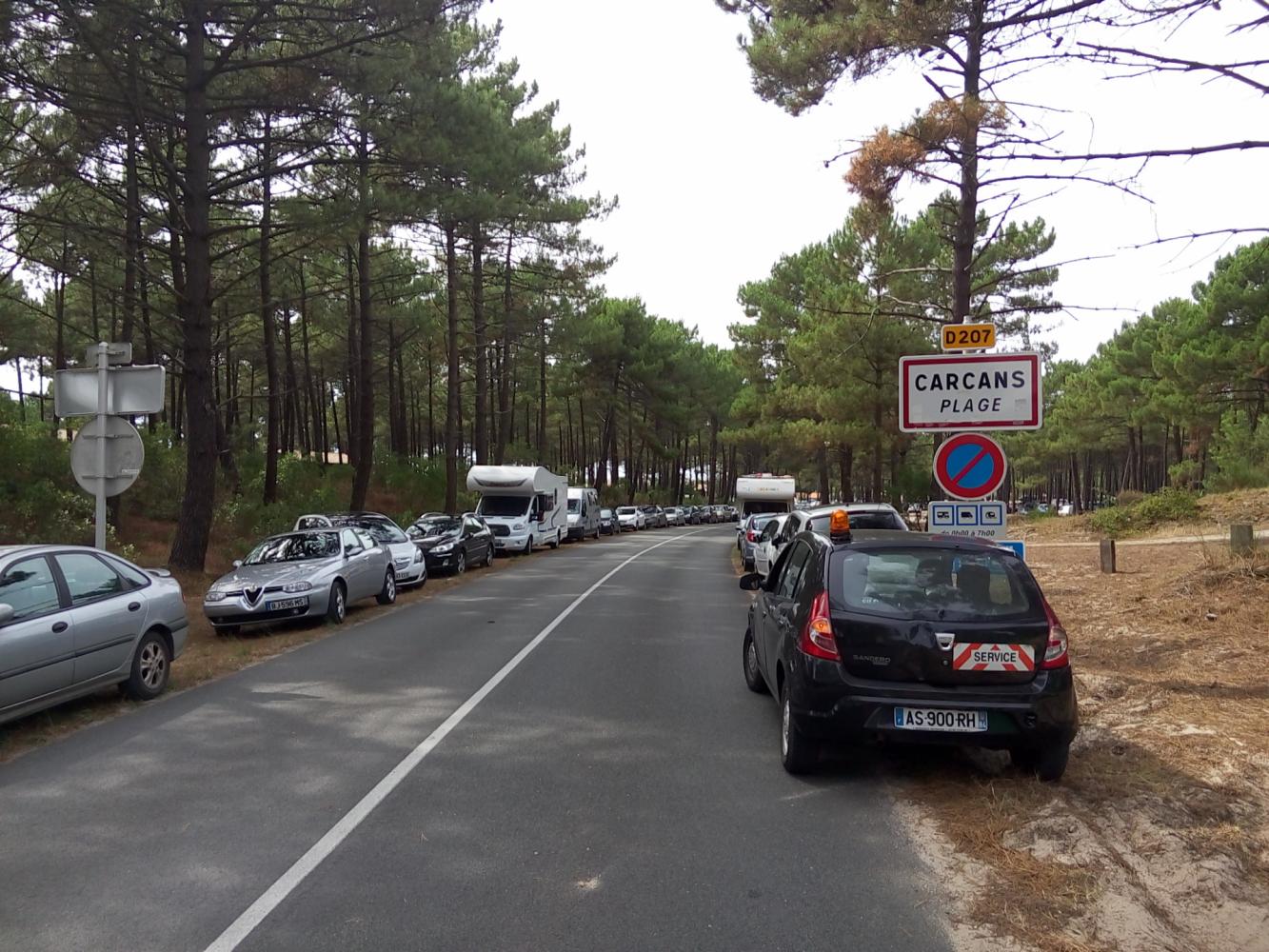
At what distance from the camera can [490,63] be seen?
99.2 ft

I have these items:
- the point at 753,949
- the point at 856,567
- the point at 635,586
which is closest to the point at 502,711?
the point at 856,567

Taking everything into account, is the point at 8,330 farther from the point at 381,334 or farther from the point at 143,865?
the point at 143,865

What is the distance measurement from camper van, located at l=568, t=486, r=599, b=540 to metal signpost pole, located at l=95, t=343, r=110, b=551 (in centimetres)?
2779

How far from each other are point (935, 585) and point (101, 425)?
9.56 metres

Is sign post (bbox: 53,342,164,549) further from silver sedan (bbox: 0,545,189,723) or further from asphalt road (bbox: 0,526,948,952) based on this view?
asphalt road (bbox: 0,526,948,952)

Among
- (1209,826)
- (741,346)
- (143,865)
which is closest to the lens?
(143,865)

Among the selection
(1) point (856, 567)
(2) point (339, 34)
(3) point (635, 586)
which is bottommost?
(3) point (635, 586)

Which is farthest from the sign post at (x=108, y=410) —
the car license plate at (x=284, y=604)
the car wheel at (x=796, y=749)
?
the car wheel at (x=796, y=749)

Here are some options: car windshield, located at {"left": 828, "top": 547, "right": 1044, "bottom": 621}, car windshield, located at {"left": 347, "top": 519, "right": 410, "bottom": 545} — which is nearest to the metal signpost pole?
car windshield, located at {"left": 347, "top": 519, "right": 410, "bottom": 545}

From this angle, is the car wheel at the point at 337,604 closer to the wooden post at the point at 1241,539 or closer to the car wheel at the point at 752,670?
the car wheel at the point at 752,670

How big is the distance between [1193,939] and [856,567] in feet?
8.66

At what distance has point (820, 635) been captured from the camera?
5.70m

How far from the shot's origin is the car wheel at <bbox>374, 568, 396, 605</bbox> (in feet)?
52.2

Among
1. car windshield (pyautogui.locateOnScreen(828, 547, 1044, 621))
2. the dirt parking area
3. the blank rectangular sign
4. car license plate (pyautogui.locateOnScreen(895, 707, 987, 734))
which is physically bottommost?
the dirt parking area
